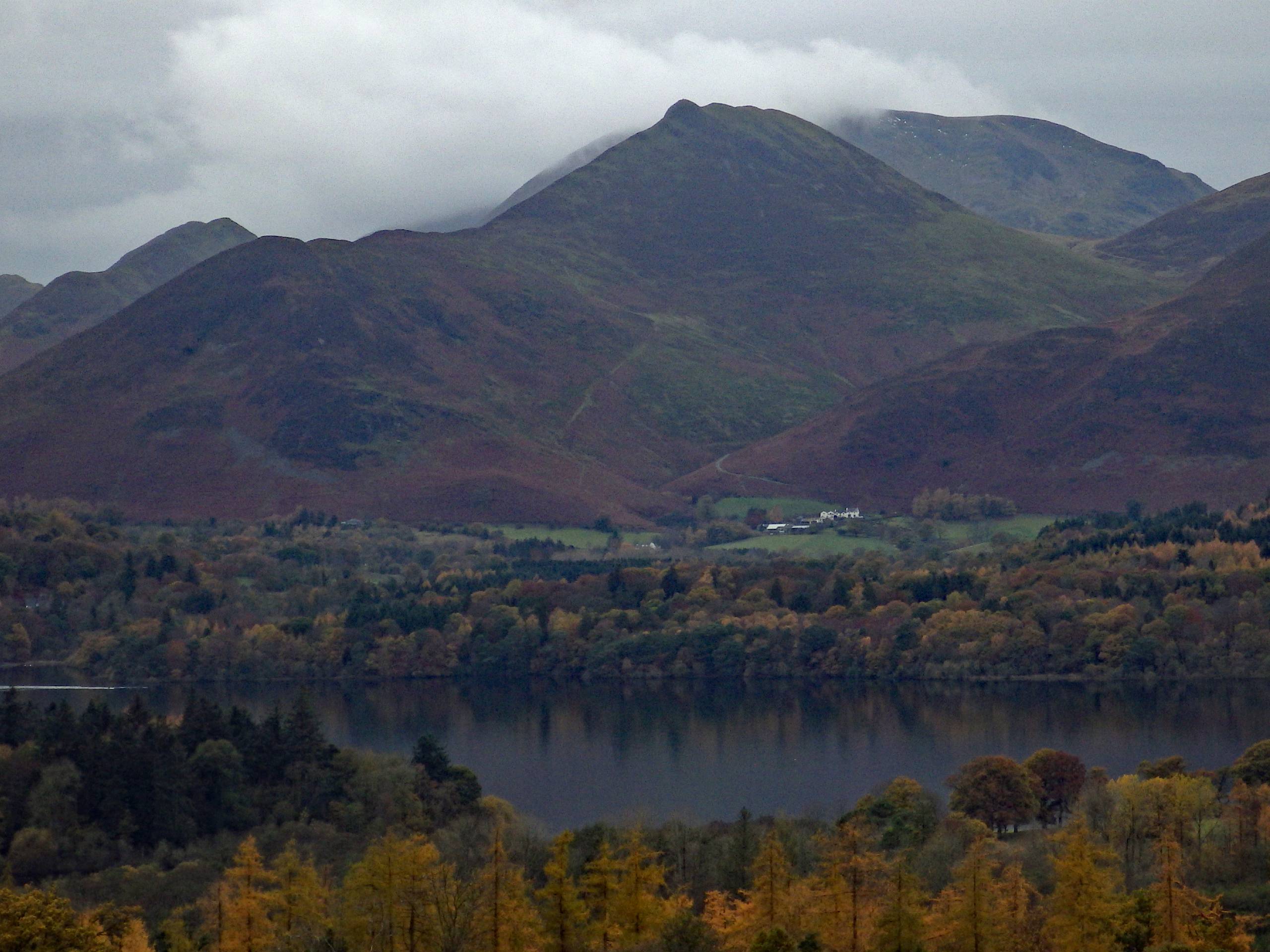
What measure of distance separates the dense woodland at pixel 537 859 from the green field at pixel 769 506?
115638 millimetres

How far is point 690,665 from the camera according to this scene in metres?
114

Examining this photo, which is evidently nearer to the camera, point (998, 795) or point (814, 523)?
point (998, 795)

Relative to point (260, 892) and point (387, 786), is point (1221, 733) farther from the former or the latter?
point (260, 892)

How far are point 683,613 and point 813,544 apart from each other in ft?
136

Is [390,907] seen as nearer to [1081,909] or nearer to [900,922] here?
[900,922]

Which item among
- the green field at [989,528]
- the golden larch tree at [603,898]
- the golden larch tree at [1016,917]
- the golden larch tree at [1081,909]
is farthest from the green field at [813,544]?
the golden larch tree at [1081,909]

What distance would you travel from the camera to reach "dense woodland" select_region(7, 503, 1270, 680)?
106750 millimetres

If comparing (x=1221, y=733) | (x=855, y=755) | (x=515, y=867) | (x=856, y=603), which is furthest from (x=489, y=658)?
(x=515, y=867)

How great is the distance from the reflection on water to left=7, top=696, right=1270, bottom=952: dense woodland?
26.9 ft

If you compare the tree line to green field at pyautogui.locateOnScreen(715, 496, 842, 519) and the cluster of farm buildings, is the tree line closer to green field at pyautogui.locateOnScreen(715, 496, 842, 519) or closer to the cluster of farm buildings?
the cluster of farm buildings

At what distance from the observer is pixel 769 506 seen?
632ft

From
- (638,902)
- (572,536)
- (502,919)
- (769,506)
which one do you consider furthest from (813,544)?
(502,919)

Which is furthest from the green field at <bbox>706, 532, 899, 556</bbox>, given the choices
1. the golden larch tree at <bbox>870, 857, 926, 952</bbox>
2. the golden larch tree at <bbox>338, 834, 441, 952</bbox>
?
the golden larch tree at <bbox>870, 857, 926, 952</bbox>

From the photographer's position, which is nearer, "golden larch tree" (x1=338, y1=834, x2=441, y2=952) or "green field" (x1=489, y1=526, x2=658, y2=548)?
"golden larch tree" (x1=338, y1=834, x2=441, y2=952)
